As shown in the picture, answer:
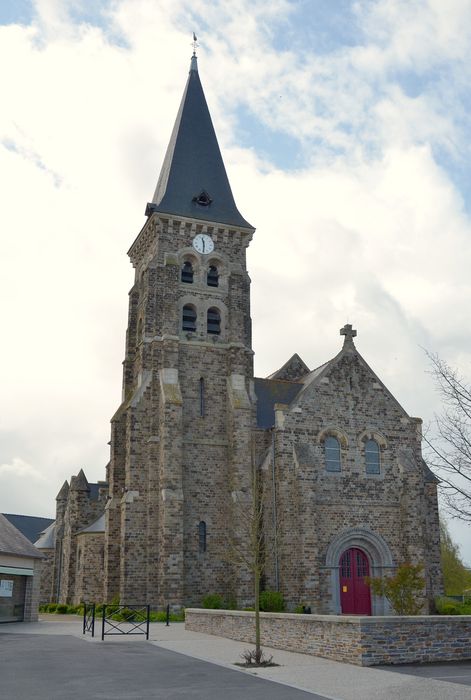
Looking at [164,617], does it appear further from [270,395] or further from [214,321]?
[214,321]

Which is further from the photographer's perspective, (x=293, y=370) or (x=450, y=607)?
(x=293, y=370)

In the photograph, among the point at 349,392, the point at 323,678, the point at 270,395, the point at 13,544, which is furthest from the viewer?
the point at 270,395

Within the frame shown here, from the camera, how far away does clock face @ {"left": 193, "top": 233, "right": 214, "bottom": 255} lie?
36.8m

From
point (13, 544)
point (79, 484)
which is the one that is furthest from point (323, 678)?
point (79, 484)

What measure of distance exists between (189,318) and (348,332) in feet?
25.8

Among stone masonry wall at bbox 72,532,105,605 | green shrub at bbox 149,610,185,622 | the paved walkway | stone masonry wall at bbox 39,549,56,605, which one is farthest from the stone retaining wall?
stone masonry wall at bbox 39,549,56,605

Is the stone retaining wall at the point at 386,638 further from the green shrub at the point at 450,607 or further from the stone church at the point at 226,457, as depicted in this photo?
the green shrub at the point at 450,607

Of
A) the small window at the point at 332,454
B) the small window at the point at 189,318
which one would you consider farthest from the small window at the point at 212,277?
the small window at the point at 332,454

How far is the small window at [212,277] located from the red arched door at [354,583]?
577 inches

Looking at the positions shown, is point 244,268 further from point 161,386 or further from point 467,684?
point 467,684

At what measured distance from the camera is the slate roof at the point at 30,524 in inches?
3059

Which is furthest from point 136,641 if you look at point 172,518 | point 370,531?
point 370,531

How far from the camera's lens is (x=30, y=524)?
79.4 metres

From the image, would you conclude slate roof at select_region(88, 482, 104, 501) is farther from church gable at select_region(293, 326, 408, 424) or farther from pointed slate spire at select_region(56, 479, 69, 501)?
church gable at select_region(293, 326, 408, 424)
